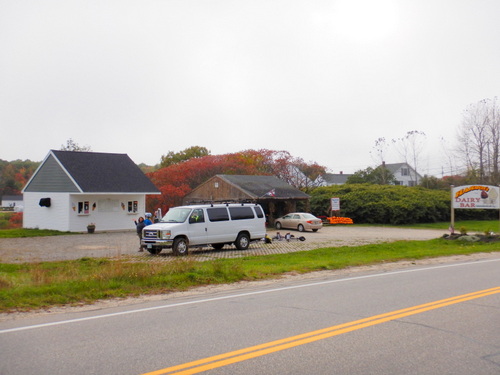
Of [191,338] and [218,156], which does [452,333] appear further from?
[218,156]

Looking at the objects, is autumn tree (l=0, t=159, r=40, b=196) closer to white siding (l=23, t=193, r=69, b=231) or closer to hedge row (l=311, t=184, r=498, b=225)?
white siding (l=23, t=193, r=69, b=231)

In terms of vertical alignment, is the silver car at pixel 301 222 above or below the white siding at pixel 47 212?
below

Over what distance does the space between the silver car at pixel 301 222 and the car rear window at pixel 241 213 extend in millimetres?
14338

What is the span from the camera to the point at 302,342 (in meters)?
6.70

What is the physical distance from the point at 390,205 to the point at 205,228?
94.9 feet

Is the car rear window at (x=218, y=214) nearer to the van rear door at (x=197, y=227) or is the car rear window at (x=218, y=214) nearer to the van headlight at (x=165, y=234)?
the van rear door at (x=197, y=227)

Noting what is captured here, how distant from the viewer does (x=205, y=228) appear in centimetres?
2169

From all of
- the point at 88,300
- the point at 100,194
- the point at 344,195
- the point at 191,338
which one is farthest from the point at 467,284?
the point at 344,195

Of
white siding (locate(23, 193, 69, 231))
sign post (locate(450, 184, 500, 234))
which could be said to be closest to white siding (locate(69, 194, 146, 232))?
white siding (locate(23, 193, 69, 231))

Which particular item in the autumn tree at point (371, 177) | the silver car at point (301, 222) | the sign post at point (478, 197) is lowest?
the silver car at point (301, 222)

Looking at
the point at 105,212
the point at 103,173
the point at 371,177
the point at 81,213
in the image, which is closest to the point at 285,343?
the point at 81,213

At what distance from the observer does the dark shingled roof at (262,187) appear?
4275 centimetres

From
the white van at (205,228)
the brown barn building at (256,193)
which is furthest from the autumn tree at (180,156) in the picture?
the white van at (205,228)

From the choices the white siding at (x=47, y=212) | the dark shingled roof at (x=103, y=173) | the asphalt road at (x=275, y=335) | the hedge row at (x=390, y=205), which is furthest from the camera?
the hedge row at (x=390, y=205)
